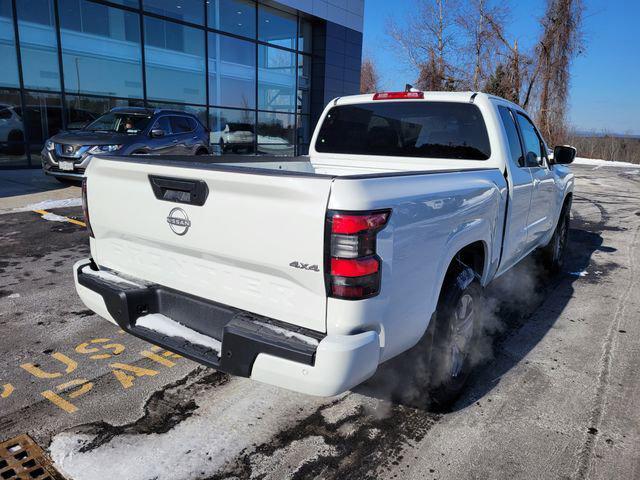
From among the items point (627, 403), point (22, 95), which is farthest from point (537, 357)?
point (22, 95)

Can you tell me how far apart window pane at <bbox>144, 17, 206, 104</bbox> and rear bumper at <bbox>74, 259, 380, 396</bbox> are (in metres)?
14.7

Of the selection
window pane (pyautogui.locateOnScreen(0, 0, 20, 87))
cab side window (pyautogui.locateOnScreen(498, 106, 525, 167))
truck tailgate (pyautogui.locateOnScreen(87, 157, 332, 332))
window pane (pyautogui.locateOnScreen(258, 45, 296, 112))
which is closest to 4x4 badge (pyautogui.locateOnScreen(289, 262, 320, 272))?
truck tailgate (pyautogui.locateOnScreen(87, 157, 332, 332))

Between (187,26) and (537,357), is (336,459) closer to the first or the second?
(537,357)

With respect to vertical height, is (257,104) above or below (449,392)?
above

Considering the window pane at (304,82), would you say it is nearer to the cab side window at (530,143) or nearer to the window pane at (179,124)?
the window pane at (179,124)

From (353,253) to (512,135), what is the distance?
2642mm

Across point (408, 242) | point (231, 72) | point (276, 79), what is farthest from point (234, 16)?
point (408, 242)

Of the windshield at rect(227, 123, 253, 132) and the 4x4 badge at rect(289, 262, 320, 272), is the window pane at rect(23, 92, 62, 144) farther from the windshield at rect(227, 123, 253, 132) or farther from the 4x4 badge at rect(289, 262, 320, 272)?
the 4x4 badge at rect(289, 262, 320, 272)

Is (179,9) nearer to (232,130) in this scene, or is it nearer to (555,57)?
(232,130)

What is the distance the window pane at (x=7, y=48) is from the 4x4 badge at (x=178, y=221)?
13.3 m

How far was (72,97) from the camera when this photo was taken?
14.1 metres

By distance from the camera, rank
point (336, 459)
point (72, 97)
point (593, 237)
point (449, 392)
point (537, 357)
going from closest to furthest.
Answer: point (336, 459) → point (449, 392) → point (537, 357) → point (593, 237) → point (72, 97)

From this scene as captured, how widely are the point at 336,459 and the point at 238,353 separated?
30.1 inches

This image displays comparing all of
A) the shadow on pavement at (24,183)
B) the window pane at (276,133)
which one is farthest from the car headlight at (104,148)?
the window pane at (276,133)
